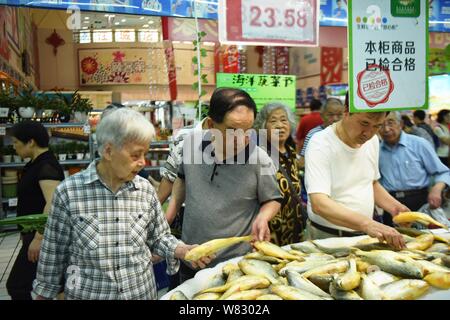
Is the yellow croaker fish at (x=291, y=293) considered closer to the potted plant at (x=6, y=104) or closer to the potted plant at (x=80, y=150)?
the potted plant at (x=6, y=104)

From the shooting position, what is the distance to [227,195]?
7.08ft

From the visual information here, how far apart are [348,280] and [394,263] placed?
0.28 m

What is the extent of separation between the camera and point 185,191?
240cm

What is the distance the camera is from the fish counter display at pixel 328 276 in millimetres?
1541

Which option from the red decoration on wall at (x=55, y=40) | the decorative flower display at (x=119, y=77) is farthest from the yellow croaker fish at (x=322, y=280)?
the red decoration on wall at (x=55, y=40)

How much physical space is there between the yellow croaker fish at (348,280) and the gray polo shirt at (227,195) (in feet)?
2.14

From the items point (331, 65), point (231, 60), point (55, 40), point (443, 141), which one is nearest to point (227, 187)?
point (231, 60)

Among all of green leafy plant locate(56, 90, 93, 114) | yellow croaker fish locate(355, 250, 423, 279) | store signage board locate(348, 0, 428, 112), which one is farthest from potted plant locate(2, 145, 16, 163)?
yellow croaker fish locate(355, 250, 423, 279)

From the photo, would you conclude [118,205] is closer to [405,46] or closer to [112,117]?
[112,117]

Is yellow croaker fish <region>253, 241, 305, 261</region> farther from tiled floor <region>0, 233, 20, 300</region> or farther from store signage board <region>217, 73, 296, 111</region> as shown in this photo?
tiled floor <region>0, 233, 20, 300</region>

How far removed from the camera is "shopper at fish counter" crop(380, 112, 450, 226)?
12.7ft

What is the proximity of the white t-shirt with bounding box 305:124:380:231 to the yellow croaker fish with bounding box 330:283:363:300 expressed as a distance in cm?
79
